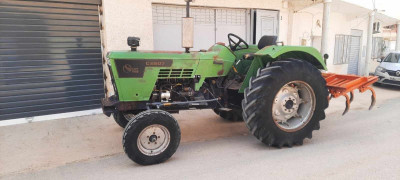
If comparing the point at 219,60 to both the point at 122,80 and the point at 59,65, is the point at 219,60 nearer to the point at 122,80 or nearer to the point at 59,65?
the point at 122,80

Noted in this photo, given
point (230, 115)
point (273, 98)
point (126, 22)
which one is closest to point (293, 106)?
point (273, 98)

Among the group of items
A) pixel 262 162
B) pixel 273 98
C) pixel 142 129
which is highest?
pixel 273 98

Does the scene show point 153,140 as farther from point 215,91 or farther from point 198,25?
point 198,25

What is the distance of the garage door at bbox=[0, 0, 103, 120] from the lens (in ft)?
18.1

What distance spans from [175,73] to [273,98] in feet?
4.36

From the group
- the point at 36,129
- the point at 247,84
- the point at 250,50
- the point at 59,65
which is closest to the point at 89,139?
the point at 36,129

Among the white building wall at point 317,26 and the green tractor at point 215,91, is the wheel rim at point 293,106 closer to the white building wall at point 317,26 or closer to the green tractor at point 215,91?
the green tractor at point 215,91

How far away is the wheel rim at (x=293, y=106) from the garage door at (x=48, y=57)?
13.3 ft

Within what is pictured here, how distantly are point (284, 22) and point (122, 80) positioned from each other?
6.95 meters

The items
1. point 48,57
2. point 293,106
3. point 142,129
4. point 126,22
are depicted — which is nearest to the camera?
point 142,129

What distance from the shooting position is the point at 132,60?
358cm

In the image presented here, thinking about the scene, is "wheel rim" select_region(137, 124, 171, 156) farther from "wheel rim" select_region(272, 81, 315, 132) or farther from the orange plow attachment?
the orange plow attachment

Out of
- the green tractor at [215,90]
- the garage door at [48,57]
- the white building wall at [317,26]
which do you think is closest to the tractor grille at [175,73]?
the green tractor at [215,90]

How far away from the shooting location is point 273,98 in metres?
3.79
